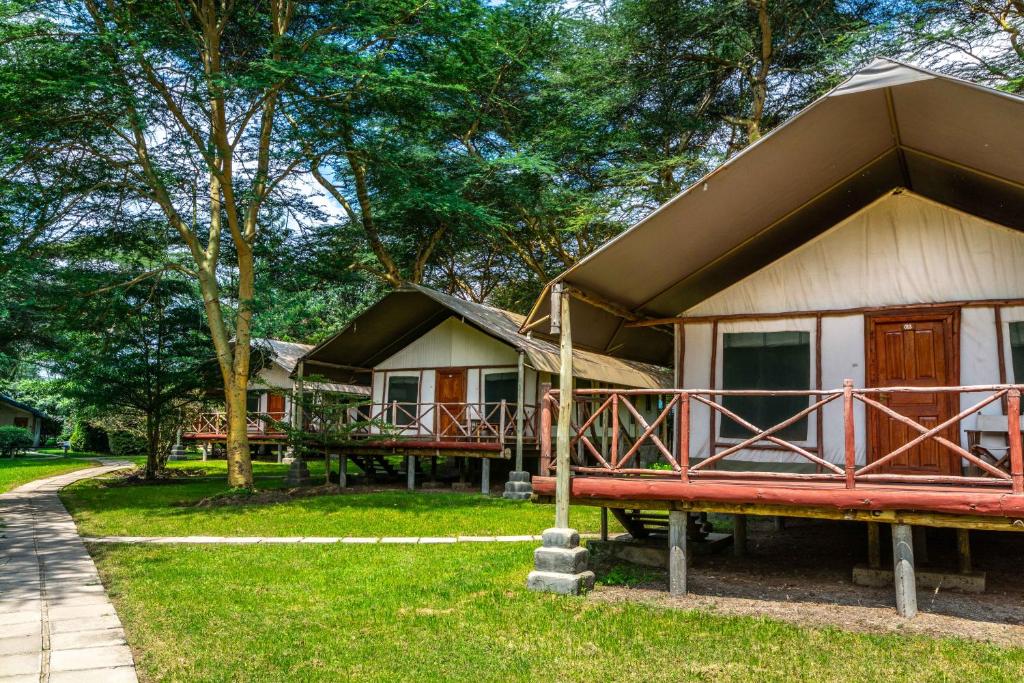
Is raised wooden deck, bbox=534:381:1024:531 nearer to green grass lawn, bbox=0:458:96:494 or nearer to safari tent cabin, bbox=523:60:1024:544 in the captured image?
safari tent cabin, bbox=523:60:1024:544

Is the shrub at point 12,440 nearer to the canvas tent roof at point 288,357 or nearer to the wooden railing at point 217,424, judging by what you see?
the wooden railing at point 217,424

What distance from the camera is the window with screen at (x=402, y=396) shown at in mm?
20441

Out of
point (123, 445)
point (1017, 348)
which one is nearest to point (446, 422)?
point (1017, 348)

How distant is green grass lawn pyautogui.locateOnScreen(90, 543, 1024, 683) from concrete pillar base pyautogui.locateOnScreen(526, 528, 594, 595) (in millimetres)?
178

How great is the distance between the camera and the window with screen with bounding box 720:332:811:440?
379 inches

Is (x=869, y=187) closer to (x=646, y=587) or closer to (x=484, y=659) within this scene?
(x=646, y=587)

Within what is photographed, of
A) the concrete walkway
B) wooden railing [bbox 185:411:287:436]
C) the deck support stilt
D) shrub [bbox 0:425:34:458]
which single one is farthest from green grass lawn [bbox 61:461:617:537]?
shrub [bbox 0:425:34:458]

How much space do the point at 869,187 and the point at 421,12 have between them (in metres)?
9.58

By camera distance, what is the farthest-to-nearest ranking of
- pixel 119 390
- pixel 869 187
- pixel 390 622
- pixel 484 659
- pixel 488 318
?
pixel 119 390 → pixel 488 318 → pixel 869 187 → pixel 390 622 → pixel 484 659

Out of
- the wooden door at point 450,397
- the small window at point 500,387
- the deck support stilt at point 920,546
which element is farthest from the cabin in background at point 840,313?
the wooden door at point 450,397

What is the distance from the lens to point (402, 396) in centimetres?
2084

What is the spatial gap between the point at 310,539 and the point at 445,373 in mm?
9239

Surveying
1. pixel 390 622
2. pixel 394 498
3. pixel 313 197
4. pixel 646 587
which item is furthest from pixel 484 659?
pixel 313 197

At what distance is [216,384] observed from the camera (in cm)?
2081
